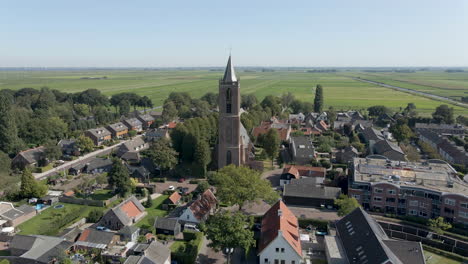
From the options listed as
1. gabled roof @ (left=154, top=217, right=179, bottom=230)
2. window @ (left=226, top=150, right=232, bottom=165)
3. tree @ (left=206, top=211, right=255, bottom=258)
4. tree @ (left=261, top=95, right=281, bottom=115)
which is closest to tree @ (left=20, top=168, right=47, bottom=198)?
gabled roof @ (left=154, top=217, right=179, bottom=230)

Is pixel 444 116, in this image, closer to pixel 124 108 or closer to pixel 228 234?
pixel 228 234

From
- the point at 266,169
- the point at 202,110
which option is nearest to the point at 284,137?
the point at 266,169

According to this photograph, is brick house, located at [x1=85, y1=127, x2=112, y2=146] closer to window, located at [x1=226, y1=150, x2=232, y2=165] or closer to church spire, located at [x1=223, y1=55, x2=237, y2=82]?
window, located at [x1=226, y1=150, x2=232, y2=165]

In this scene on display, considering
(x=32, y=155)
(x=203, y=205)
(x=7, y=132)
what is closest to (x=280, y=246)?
(x=203, y=205)

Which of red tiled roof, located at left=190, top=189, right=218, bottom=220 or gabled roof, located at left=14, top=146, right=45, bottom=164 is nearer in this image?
red tiled roof, located at left=190, top=189, right=218, bottom=220

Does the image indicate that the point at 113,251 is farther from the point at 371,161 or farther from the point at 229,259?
the point at 371,161

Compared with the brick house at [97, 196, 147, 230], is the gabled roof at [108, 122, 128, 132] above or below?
above

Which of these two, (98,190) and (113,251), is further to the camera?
(98,190)
